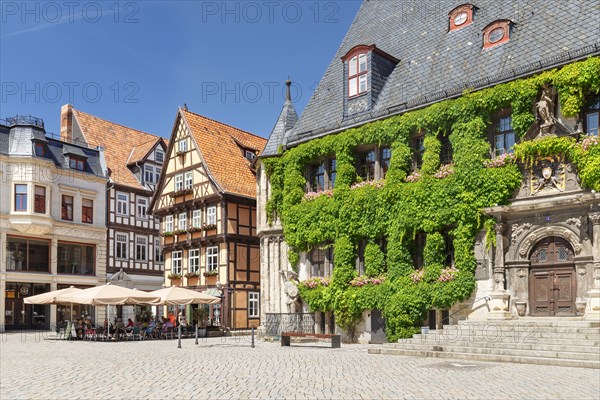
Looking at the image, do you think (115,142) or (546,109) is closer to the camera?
(546,109)

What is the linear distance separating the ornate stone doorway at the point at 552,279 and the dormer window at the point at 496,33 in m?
7.60

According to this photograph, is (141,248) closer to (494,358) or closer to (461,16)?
(461,16)

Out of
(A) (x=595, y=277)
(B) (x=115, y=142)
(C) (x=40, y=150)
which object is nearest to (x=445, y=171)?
(A) (x=595, y=277)

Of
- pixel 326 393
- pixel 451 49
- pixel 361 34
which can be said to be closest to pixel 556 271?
pixel 451 49

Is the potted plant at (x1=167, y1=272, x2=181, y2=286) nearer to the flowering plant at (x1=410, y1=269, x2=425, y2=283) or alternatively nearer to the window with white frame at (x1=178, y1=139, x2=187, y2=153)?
the window with white frame at (x1=178, y1=139, x2=187, y2=153)

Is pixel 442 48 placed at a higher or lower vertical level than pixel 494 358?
higher

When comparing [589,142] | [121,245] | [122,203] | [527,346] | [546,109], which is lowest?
[527,346]

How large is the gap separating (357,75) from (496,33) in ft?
20.0

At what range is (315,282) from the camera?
93.4ft

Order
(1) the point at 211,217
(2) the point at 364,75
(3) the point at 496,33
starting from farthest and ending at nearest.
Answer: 1. (1) the point at 211,217
2. (2) the point at 364,75
3. (3) the point at 496,33

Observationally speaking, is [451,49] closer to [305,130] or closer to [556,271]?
[305,130]

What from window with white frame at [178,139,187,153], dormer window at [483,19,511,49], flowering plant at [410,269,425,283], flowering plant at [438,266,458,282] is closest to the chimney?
window with white frame at [178,139,187,153]

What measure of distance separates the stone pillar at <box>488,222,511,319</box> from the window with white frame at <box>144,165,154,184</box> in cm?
3360

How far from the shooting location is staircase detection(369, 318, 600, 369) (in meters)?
17.2
